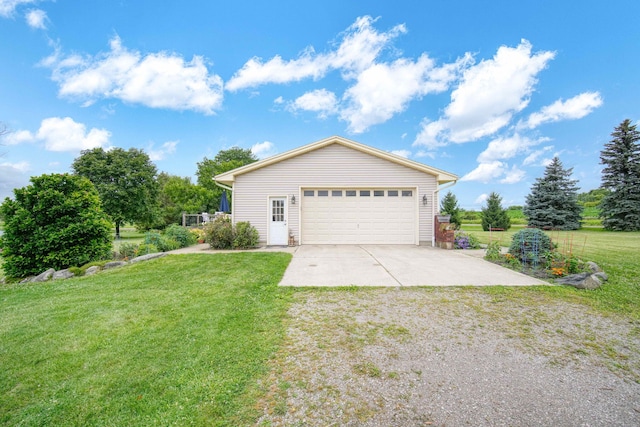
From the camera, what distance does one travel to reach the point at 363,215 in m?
11.4

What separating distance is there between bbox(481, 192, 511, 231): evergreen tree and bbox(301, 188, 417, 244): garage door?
47.3ft

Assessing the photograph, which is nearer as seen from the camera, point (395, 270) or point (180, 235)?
Result: point (395, 270)

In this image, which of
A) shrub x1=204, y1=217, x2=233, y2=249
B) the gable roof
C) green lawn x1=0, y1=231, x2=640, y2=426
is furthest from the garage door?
green lawn x1=0, y1=231, x2=640, y2=426

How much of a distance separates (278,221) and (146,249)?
4851mm

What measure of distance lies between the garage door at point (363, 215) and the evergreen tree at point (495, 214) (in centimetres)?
1441

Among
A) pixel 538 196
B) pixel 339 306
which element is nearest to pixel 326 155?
pixel 339 306

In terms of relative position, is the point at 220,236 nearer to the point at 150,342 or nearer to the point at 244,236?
the point at 244,236

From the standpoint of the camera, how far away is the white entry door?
1125cm

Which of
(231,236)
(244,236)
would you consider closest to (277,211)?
(244,236)

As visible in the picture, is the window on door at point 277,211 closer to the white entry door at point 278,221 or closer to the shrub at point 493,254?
the white entry door at point 278,221

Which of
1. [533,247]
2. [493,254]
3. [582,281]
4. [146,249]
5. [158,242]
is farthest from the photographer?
[158,242]

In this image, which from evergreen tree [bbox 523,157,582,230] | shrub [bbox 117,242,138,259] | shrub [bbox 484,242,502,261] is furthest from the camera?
evergreen tree [bbox 523,157,582,230]

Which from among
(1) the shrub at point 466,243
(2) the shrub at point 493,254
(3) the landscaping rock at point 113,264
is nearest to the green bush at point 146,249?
(3) the landscaping rock at point 113,264

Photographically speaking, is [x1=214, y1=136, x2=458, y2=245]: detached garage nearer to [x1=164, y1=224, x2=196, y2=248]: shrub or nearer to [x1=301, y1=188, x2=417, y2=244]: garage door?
[x1=301, y1=188, x2=417, y2=244]: garage door
